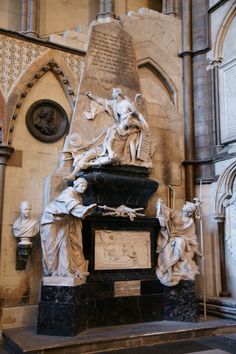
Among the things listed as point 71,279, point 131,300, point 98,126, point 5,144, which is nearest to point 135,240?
point 131,300

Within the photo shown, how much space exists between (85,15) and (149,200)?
498 cm

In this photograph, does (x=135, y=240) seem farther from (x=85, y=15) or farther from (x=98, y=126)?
(x=85, y=15)

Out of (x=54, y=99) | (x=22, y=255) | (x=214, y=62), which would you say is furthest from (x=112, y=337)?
(x=214, y=62)

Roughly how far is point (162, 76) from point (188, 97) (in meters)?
0.69

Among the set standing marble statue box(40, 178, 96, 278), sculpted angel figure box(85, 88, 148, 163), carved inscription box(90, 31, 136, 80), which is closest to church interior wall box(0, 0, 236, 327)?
Answer: carved inscription box(90, 31, 136, 80)

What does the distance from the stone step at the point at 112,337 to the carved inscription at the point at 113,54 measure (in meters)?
4.09

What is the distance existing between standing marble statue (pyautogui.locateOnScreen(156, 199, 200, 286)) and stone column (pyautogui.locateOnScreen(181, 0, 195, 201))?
1.41 metres

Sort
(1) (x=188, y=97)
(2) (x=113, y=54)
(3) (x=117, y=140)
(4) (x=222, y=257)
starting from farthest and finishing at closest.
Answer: (1) (x=188, y=97) < (4) (x=222, y=257) < (2) (x=113, y=54) < (3) (x=117, y=140)

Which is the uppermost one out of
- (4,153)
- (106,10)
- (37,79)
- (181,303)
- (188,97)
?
(106,10)

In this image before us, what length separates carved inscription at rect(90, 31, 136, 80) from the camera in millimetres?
6742

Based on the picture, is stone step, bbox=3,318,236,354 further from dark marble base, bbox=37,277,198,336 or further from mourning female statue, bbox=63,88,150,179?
mourning female statue, bbox=63,88,150,179

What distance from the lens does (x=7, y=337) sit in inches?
204

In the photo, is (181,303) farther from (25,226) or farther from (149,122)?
(149,122)

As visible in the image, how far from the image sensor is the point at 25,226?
601 centimetres
